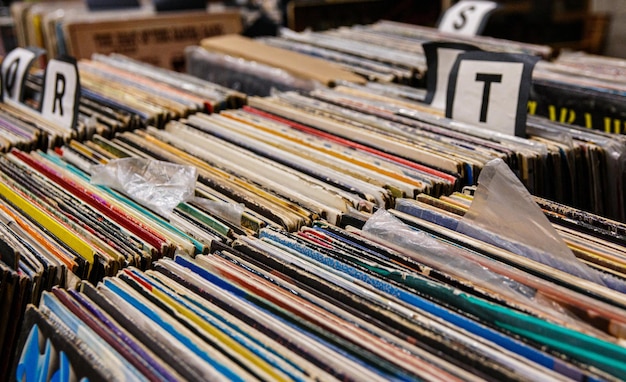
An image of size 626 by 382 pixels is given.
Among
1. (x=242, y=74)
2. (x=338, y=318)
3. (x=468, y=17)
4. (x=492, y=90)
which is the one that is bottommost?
(x=338, y=318)

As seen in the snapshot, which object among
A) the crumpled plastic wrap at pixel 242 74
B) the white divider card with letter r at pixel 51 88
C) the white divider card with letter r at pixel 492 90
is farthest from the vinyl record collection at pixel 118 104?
the white divider card with letter r at pixel 492 90

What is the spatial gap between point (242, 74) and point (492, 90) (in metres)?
1.14

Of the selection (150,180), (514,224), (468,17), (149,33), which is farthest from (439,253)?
(149,33)

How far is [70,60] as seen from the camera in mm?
1602

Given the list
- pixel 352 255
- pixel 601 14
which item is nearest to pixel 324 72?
pixel 352 255

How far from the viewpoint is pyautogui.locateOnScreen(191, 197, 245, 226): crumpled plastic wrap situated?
1.09 m

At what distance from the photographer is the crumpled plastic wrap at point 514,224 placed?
898 mm

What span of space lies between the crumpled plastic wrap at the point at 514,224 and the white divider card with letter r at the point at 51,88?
1.12 m

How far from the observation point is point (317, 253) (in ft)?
3.11

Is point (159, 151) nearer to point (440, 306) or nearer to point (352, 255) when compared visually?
point (352, 255)

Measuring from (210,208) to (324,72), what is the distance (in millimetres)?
1012

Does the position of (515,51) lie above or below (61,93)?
above

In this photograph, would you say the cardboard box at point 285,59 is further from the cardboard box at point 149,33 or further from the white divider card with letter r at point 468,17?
the cardboard box at point 149,33

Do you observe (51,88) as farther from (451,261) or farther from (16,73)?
(451,261)
